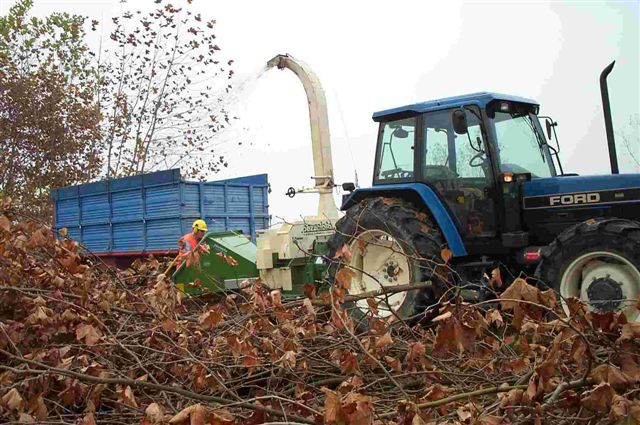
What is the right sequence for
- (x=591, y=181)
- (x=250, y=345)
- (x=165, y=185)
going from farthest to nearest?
(x=165, y=185) → (x=591, y=181) → (x=250, y=345)

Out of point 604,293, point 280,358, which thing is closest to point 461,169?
point 604,293

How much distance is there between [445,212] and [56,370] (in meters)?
4.26

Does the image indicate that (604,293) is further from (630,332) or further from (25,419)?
(25,419)

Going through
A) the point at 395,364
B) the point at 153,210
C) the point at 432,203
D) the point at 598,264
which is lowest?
the point at 395,364

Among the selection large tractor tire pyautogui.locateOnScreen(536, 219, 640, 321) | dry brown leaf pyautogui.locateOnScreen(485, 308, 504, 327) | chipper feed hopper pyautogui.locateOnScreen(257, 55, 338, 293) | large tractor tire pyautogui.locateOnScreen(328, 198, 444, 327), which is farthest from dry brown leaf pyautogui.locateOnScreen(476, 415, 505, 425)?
chipper feed hopper pyautogui.locateOnScreen(257, 55, 338, 293)

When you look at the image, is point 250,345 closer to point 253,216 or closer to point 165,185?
point 165,185

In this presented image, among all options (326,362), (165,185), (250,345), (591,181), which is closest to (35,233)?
(250,345)

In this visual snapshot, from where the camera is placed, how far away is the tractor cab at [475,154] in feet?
20.7

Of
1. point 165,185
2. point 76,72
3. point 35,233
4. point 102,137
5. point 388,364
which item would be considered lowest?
point 388,364

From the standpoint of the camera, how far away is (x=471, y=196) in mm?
6441

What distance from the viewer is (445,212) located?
6.51 metres

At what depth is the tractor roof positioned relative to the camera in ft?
20.9

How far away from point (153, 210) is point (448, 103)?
6.33m

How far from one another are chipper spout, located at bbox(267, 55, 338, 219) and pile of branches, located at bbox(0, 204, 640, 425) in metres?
3.54
